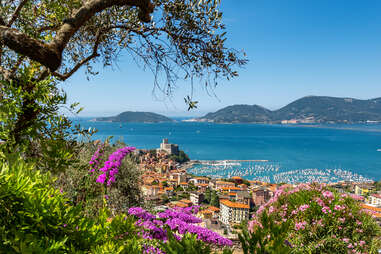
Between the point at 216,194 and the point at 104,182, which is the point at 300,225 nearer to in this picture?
the point at 104,182

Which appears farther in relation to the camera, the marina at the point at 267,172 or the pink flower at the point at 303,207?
the marina at the point at 267,172

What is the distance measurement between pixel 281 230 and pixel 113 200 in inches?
178

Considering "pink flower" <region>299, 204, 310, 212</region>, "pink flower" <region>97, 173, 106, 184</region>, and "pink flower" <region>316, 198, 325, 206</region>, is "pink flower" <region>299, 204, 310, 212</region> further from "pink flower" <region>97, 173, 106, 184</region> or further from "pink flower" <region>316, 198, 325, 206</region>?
"pink flower" <region>97, 173, 106, 184</region>

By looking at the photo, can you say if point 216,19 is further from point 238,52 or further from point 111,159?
point 111,159

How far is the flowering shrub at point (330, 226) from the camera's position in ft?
10.9

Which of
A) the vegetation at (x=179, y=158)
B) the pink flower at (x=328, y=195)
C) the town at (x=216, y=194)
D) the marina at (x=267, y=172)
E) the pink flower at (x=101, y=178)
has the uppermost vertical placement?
the pink flower at (x=101, y=178)

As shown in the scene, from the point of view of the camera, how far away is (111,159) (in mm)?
4562

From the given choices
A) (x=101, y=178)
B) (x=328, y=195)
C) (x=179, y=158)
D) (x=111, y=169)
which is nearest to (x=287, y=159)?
(x=179, y=158)

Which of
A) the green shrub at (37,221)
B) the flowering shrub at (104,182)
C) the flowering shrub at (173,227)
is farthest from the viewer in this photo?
the flowering shrub at (104,182)

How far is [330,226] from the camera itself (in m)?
3.46

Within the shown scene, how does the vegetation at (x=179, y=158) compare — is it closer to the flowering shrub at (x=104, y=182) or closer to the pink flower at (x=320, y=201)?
the flowering shrub at (x=104, y=182)

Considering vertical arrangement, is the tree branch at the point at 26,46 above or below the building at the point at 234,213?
above

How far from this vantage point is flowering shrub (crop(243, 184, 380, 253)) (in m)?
3.33

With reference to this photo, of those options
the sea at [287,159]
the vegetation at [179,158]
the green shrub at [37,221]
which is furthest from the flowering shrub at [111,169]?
the vegetation at [179,158]
